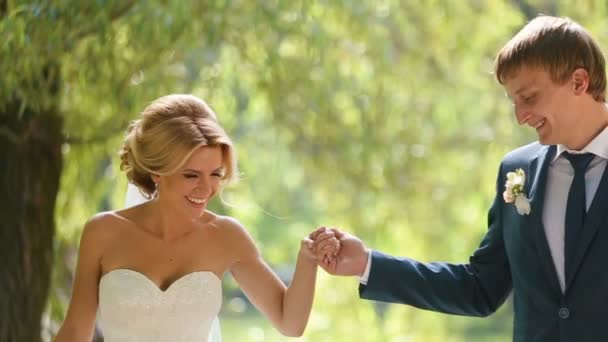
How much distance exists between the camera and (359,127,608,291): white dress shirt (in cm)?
290

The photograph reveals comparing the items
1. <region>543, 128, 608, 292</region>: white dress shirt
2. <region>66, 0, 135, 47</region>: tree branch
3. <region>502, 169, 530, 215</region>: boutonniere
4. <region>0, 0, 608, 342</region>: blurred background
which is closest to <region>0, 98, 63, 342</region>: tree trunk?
<region>0, 0, 608, 342</region>: blurred background

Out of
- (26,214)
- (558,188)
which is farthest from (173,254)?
(26,214)

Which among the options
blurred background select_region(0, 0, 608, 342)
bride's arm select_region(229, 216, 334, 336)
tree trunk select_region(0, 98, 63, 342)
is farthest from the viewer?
tree trunk select_region(0, 98, 63, 342)

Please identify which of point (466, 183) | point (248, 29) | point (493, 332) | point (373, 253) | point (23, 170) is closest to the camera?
point (373, 253)

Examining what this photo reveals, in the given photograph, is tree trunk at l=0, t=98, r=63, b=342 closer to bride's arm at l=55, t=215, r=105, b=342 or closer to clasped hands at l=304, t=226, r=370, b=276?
bride's arm at l=55, t=215, r=105, b=342

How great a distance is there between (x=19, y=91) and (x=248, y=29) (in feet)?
3.57

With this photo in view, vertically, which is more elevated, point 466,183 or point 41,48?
point 41,48

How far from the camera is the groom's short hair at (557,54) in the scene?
2867mm

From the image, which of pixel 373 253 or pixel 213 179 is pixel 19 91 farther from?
pixel 373 253

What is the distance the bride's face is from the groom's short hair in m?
0.81

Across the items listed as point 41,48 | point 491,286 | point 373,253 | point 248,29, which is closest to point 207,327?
point 373,253

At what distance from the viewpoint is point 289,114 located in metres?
5.45

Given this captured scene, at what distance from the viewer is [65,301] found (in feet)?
17.0

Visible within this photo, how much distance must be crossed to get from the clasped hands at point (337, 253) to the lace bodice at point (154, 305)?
337 millimetres
